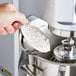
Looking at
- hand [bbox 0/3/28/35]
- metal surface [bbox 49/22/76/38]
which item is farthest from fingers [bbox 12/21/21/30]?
metal surface [bbox 49/22/76/38]

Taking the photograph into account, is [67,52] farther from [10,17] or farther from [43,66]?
[10,17]

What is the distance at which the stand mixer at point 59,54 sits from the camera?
26.2 inches

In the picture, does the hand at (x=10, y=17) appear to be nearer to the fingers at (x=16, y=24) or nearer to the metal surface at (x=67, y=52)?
the fingers at (x=16, y=24)

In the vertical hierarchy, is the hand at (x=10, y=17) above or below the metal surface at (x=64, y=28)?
above

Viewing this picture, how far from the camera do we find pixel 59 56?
0.77 metres

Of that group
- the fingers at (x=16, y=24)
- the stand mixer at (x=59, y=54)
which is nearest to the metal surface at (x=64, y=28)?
the stand mixer at (x=59, y=54)

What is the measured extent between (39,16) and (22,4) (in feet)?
0.59

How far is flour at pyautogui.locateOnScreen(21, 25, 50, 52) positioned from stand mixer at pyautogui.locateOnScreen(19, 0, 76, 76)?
0.11 ft

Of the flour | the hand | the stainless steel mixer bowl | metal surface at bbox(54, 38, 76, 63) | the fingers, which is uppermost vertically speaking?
the hand

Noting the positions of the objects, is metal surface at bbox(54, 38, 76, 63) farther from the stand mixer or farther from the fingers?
the fingers

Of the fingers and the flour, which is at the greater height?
the fingers

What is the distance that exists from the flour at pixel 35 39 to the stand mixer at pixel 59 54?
0.11ft

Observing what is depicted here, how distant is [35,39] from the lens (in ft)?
2.41

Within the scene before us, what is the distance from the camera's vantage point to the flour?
0.73 metres
